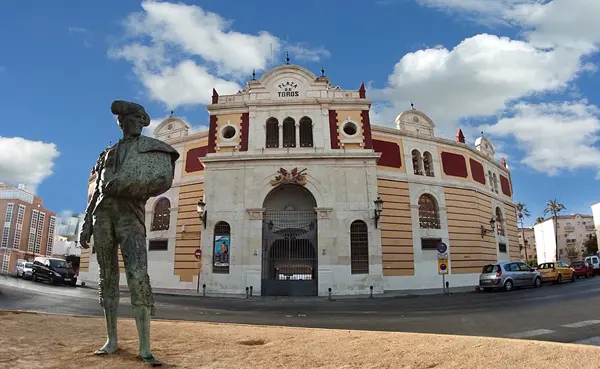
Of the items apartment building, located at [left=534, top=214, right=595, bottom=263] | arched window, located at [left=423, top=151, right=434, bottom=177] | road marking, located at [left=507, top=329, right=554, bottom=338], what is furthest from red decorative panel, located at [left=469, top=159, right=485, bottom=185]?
apartment building, located at [left=534, top=214, right=595, bottom=263]

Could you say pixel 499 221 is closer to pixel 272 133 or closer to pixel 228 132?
pixel 272 133

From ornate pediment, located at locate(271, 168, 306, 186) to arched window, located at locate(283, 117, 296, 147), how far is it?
7.81 feet

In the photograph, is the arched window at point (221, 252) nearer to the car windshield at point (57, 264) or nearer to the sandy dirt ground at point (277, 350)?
the car windshield at point (57, 264)

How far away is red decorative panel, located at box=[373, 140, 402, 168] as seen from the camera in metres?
25.2

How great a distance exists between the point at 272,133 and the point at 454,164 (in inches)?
530

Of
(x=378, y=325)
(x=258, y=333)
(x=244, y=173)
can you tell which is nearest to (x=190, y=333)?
(x=258, y=333)

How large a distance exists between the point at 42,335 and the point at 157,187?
110 inches

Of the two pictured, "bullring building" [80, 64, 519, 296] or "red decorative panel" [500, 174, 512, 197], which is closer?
"bullring building" [80, 64, 519, 296]

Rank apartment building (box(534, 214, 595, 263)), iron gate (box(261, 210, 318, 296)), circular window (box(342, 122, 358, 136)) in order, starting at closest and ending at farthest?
iron gate (box(261, 210, 318, 296)) < circular window (box(342, 122, 358, 136)) < apartment building (box(534, 214, 595, 263))

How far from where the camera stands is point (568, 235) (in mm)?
80625

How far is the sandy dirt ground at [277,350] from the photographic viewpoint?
12.7 feet

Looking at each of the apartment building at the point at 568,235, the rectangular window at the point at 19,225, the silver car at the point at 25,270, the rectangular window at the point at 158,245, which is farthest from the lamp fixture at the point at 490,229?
the apartment building at the point at 568,235

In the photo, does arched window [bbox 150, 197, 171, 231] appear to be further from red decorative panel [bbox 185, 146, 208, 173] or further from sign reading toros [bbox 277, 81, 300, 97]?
sign reading toros [bbox 277, 81, 300, 97]

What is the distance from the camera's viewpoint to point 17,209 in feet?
138
